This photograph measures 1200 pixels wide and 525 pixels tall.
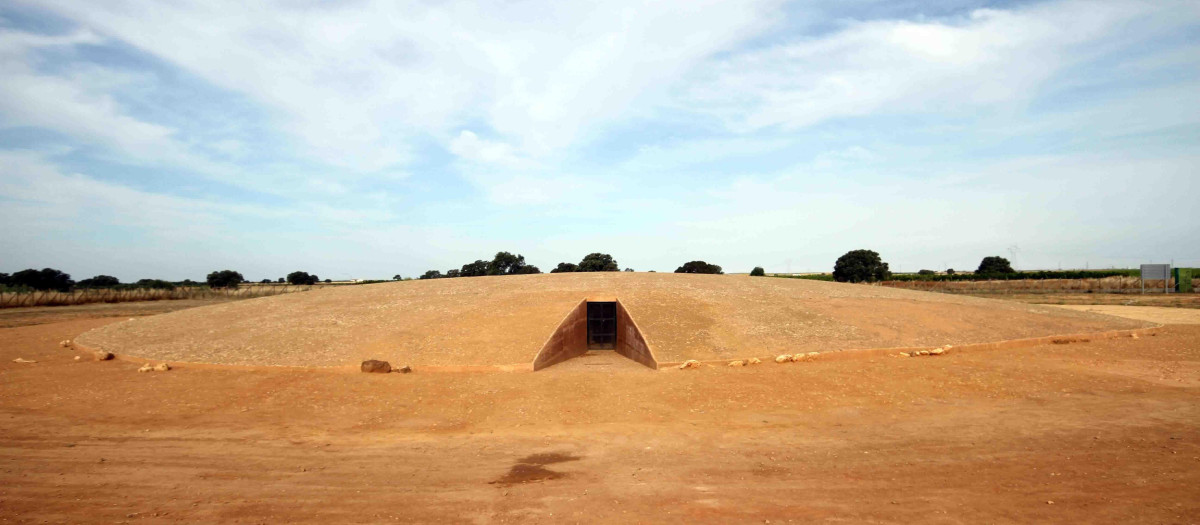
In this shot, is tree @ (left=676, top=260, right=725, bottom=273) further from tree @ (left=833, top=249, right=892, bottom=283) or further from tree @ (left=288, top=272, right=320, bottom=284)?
tree @ (left=288, top=272, right=320, bottom=284)

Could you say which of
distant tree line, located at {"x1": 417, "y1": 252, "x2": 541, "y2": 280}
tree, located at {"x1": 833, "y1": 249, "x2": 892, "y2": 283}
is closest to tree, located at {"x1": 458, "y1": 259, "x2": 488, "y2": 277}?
distant tree line, located at {"x1": 417, "y1": 252, "x2": 541, "y2": 280}

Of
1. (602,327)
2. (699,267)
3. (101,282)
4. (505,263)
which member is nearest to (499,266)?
(505,263)

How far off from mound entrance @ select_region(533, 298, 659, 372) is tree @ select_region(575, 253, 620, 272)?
108 ft

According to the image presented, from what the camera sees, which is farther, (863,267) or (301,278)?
(301,278)

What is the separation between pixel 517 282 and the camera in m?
22.6

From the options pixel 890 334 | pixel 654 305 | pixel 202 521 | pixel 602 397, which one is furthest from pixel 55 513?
pixel 890 334

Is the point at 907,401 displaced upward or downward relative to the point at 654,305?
downward

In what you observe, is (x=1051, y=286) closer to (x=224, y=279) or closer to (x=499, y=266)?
(x=499, y=266)

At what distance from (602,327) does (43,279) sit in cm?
7593

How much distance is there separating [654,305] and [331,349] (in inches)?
364

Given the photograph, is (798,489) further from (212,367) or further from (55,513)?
(212,367)

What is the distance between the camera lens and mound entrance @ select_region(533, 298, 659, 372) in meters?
15.9

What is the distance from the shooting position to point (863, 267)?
57500 mm

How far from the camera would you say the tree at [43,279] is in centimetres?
6419
